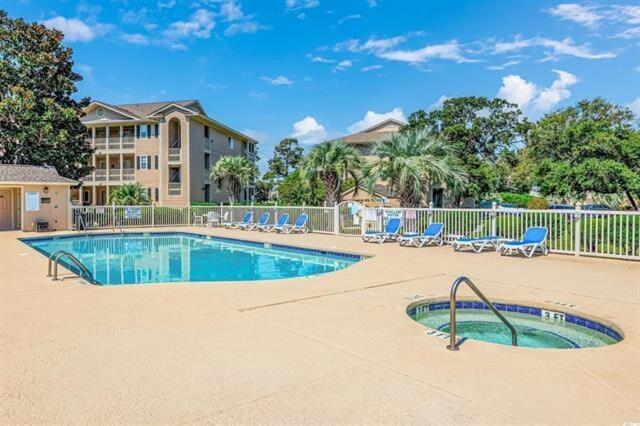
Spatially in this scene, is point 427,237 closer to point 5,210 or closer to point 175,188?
point 5,210

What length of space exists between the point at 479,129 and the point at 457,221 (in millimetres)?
25764

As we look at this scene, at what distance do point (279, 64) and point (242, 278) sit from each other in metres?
21.4

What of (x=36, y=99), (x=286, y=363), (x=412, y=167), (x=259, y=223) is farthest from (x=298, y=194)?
(x=286, y=363)

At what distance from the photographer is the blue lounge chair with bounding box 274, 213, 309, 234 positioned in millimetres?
20641

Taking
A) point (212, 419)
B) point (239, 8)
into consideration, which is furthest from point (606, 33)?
point (212, 419)

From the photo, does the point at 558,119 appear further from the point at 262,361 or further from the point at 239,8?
the point at 262,361

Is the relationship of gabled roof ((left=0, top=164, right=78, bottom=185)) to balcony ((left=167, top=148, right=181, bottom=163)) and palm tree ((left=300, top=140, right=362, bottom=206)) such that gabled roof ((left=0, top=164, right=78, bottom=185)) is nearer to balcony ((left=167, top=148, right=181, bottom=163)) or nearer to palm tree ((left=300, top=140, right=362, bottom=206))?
balcony ((left=167, top=148, right=181, bottom=163))

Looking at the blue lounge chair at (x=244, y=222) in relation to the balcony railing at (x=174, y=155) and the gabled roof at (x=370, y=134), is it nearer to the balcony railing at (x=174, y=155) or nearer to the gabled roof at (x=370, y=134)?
the balcony railing at (x=174, y=155)

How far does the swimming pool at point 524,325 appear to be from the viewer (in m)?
5.41

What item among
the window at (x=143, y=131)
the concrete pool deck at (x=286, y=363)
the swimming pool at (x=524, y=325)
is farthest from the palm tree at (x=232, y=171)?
the swimming pool at (x=524, y=325)

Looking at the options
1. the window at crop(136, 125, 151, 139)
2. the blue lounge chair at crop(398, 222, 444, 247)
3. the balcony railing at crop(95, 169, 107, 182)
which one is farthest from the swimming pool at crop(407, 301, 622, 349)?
the balcony railing at crop(95, 169, 107, 182)

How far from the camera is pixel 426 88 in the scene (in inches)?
1378

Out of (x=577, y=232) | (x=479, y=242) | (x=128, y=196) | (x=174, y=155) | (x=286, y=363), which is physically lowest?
(x=286, y=363)

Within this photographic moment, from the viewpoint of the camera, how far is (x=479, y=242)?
43.3ft
